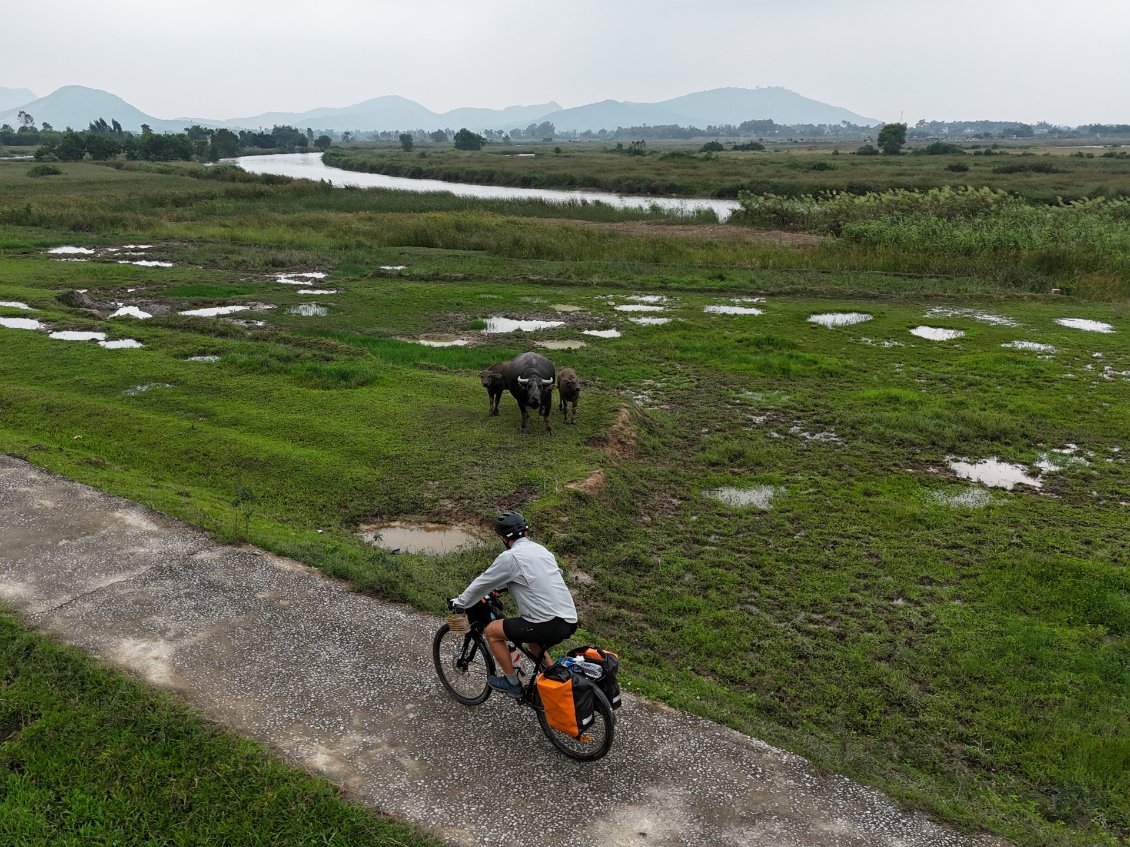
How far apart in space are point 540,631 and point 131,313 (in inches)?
836

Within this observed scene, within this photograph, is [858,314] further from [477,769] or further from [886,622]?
[477,769]

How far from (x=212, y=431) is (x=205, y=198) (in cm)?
4507

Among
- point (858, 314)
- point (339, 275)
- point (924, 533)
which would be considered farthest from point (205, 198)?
point (924, 533)

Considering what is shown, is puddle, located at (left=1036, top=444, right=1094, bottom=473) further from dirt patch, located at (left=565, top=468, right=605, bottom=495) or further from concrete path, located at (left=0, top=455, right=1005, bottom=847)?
concrete path, located at (left=0, top=455, right=1005, bottom=847)

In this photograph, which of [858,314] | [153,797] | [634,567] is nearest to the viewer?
[153,797]

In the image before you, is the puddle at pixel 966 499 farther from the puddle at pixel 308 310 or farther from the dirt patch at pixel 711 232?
the dirt patch at pixel 711 232

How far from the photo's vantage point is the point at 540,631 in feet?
19.7

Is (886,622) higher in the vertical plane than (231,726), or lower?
lower

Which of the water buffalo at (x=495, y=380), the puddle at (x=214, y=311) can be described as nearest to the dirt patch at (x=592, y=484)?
the water buffalo at (x=495, y=380)

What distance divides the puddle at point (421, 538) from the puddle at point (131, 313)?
1513cm

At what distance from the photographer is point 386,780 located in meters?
5.73

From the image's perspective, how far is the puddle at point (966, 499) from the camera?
37.8 ft

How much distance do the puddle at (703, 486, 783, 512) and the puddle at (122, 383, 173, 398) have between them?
36.6 feet

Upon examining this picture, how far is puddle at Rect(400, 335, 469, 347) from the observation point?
64.8 feet
